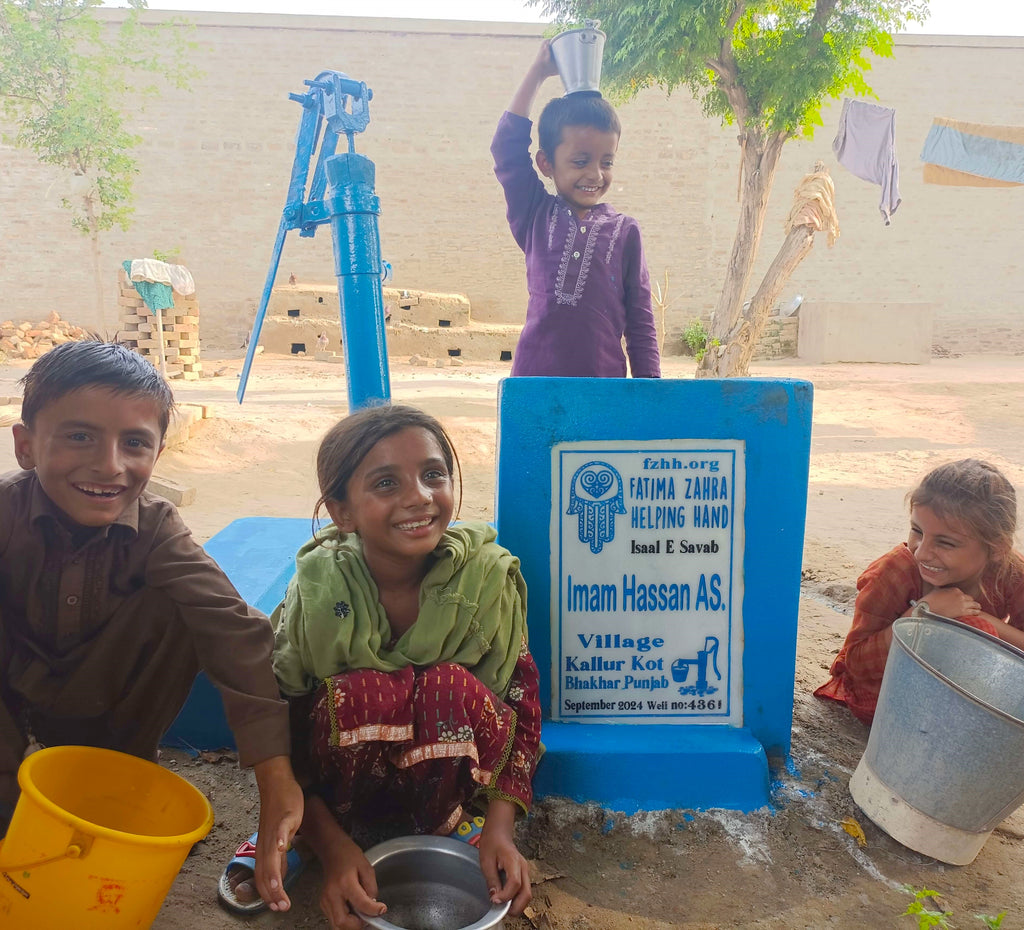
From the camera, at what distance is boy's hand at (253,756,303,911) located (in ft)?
Result: 4.04

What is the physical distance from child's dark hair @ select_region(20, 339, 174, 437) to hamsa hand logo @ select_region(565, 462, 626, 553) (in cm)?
88

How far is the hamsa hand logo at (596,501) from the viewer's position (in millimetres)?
1787

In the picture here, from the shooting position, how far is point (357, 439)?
157 centimetres

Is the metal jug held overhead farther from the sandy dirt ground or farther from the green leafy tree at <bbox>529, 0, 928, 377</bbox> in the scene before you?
the green leafy tree at <bbox>529, 0, 928, 377</bbox>

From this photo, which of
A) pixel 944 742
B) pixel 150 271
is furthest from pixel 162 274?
pixel 944 742

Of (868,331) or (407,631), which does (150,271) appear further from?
(868,331)

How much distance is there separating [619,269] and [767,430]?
34.2 inches

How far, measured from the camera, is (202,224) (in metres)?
16.2

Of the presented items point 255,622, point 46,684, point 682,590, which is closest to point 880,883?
point 682,590

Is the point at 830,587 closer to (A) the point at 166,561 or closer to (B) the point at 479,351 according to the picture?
(A) the point at 166,561

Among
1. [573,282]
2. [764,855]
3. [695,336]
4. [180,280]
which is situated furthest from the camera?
[695,336]

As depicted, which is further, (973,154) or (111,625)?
(973,154)

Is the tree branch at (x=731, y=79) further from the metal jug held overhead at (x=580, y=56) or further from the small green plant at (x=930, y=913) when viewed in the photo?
the small green plant at (x=930, y=913)

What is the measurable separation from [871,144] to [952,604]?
356 inches
